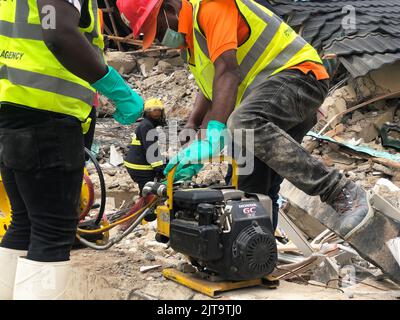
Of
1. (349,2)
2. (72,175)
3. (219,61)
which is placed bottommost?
(72,175)

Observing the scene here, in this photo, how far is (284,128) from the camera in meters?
3.06

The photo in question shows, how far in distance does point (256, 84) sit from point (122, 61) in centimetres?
1049

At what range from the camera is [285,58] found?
3.07 meters

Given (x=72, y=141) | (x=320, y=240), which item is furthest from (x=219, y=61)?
(x=320, y=240)

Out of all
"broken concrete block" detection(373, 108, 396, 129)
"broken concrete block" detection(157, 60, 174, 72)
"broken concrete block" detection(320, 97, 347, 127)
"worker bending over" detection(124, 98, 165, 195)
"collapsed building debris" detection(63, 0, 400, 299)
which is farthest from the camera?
"broken concrete block" detection(157, 60, 174, 72)

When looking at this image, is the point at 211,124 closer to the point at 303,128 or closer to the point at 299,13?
the point at 303,128

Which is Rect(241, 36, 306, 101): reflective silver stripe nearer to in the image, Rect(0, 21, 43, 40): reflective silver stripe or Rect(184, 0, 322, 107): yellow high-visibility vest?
Rect(184, 0, 322, 107): yellow high-visibility vest

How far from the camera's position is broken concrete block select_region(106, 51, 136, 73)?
13005mm

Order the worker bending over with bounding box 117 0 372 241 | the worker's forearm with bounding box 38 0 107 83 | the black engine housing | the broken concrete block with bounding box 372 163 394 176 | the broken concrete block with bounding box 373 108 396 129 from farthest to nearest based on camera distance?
the broken concrete block with bounding box 373 108 396 129
the broken concrete block with bounding box 372 163 394 176
the worker bending over with bounding box 117 0 372 241
the black engine housing
the worker's forearm with bounding box 38 0 107 83

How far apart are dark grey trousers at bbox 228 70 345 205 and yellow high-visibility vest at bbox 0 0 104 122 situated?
1001 millimetres

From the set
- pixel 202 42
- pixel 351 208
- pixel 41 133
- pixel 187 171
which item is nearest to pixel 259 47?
pixel 202 42

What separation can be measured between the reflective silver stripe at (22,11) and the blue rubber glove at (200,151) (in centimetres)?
103

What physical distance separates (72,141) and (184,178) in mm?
800

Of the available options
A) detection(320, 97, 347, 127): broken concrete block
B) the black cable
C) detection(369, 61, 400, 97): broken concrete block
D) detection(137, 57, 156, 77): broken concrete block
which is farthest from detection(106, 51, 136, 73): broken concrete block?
the black cable
